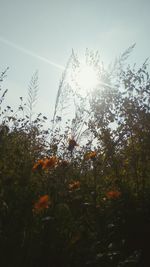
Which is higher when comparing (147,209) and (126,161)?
(126,161)

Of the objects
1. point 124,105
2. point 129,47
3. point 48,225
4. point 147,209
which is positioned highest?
point 129,47

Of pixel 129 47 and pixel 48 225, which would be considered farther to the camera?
pixel 129 47

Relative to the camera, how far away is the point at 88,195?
11.3ft

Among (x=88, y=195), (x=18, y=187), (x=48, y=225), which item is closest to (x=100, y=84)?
(x=88, y=195)

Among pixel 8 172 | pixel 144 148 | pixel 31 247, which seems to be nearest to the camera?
pixel 31 247

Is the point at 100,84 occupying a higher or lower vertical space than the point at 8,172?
higher

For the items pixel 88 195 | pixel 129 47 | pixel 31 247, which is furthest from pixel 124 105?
pixel 31 247

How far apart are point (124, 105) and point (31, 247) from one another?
9.44ft

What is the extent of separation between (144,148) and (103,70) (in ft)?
4.93

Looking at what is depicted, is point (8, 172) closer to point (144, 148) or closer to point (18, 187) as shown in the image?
point (18, 187)

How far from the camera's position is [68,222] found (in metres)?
2.73

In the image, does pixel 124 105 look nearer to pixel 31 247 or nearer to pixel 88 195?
pixel 88 195

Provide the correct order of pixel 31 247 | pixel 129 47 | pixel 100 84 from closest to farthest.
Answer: pixel 31 247
pixel 100 84
pixel 129 47

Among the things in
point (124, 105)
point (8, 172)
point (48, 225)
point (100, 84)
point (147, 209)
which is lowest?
point (48, 225)
